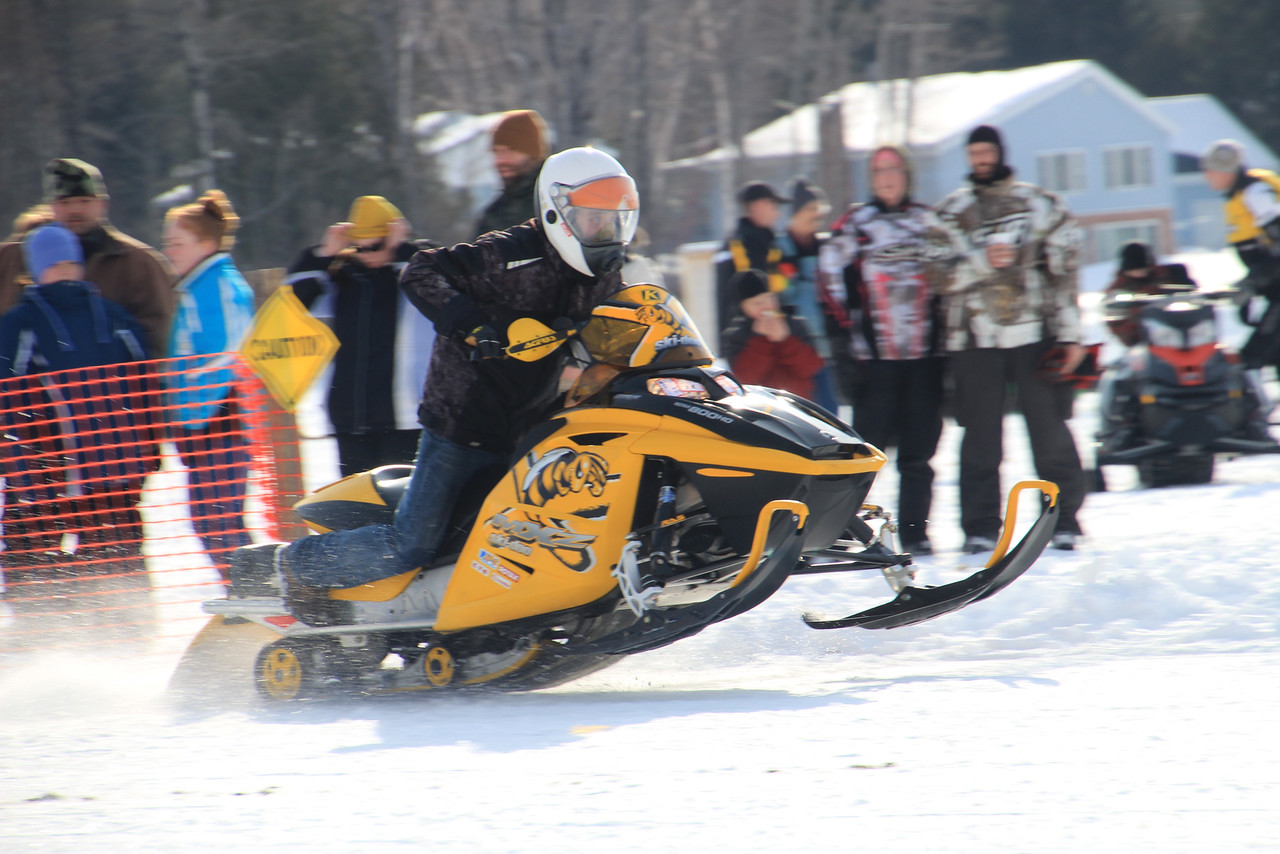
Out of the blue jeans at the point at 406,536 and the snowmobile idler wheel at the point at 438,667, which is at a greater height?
the blue jeans at the point at 406,536

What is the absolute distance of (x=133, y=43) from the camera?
2186 centimetres

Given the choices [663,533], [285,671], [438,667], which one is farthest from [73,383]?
[663,533]

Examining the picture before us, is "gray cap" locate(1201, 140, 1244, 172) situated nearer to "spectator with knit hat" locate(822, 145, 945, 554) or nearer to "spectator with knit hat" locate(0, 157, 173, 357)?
"spectator with knit hat" locate(822, 145, 945, 554)

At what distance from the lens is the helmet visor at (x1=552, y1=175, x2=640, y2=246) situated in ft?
12.2

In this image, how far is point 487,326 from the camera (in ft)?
11.8

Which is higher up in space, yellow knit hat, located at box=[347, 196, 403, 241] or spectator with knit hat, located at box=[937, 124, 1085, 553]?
yellow knit hat, located at box=[347, 196, 403, 241]

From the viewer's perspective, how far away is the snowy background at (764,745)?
2.69m

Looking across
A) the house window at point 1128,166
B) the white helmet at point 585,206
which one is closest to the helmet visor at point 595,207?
the white helmet at point 585,206

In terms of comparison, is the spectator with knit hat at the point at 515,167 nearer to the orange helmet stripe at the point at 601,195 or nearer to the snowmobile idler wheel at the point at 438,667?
the orange helmet stripe at the point at 601,195

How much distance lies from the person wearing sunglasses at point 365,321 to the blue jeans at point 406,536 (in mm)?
1166

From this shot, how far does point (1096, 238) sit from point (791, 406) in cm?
3501

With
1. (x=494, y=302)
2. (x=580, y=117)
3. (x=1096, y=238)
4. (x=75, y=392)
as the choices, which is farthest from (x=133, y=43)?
(x=1096, y=238)

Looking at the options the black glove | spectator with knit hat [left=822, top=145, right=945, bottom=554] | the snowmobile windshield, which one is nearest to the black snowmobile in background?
spectator with knit hat [left=822, top=145, right=945, bottom=554]

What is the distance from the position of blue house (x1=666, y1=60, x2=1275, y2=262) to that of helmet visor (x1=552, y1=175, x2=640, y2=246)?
24666 mm
